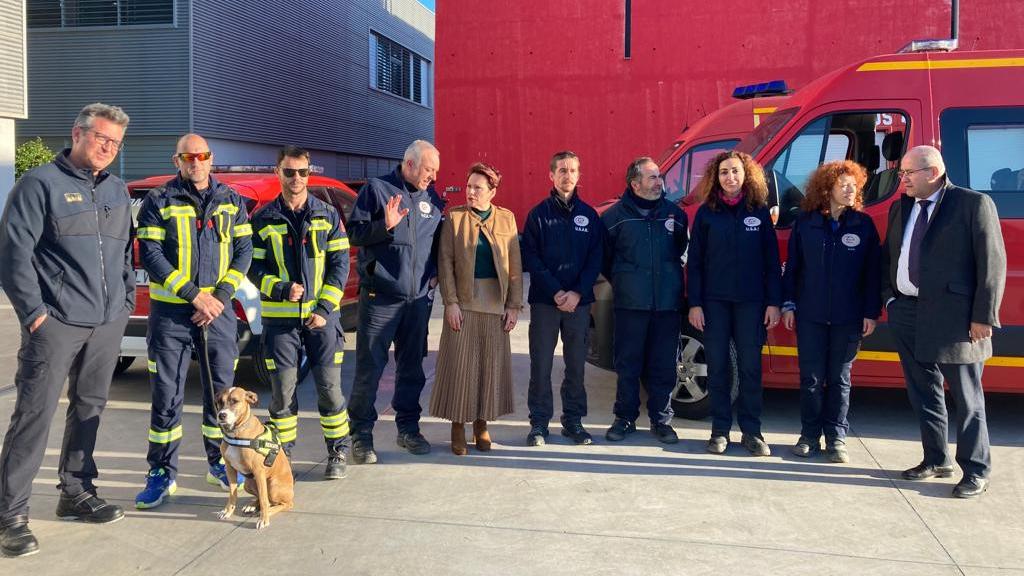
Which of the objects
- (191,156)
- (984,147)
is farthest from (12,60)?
(984,147)

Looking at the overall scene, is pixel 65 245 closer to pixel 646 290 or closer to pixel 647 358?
pixel 646 290

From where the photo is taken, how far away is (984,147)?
5.57 meters

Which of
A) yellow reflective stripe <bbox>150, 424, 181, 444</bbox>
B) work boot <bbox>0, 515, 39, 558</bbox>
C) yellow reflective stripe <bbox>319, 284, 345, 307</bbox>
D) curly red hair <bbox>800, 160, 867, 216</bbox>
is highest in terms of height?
curly red hair <bbox>800, 160, 867, 216</bbox>

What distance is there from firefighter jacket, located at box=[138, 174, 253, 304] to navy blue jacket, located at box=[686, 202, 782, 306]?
9.09 ft

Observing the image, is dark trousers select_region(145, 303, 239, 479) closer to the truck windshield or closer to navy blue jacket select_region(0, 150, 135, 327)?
navy blue jacket select_region(0, 150, 135, 327)

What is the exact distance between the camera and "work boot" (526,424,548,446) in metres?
5.39

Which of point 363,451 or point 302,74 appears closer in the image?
point 363,451

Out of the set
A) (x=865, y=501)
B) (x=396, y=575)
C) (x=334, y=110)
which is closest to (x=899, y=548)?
(x=865, y=501)

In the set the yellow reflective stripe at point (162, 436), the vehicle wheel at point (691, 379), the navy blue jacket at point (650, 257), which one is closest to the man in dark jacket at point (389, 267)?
the yellow reflective stripe at point (162, 436)

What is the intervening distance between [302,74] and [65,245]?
20918 millimetres

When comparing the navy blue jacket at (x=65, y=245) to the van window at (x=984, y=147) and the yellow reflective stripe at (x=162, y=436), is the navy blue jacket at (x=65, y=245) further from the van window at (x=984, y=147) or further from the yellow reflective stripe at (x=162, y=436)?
the van window at (x=984, y=147)

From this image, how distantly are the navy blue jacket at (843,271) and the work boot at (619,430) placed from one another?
53.6 inches

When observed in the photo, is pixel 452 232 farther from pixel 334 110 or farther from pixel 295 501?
pixel 334 110

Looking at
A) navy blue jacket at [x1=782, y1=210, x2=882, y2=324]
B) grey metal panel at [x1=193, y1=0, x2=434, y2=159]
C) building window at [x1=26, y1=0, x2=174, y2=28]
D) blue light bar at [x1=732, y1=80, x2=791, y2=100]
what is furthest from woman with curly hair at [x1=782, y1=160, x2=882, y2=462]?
building window at [x1=26, y1=0, x2=174, y2=28]
